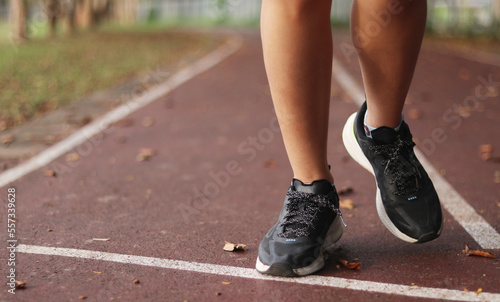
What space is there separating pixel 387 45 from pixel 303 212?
2.60 ft

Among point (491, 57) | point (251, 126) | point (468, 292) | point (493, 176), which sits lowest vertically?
point (491, 57)

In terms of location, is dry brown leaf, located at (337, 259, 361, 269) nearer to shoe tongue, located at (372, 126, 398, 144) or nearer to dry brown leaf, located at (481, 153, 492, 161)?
shoe tongue, located at (372, 126, 398, 144)

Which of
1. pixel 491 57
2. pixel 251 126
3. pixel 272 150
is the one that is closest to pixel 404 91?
pixel 272 150

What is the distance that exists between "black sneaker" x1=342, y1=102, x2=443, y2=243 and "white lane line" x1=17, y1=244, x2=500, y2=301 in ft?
1.13

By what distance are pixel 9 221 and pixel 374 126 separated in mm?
1987

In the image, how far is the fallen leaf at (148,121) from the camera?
255 inches

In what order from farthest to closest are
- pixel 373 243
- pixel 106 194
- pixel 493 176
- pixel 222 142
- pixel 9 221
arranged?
pixel 222 142 → pixel 493 176 → pixel 106 194 → pixel 9 221 → pixel 373 243

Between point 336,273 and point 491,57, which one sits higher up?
point 336,273

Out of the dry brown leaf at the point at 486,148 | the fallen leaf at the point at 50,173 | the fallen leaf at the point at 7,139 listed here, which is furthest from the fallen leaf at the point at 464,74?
the fallen leaf at the point at 50,173

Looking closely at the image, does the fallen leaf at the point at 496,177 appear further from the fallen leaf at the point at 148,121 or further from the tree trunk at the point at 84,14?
the tree trunk at the point at 84,14

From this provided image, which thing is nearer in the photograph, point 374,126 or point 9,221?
point 374,126

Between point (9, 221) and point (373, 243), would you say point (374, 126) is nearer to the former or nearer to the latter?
point (373, 243)

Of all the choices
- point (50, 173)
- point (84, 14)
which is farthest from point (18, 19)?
point (50, 173)

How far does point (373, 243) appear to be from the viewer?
2.89 m
